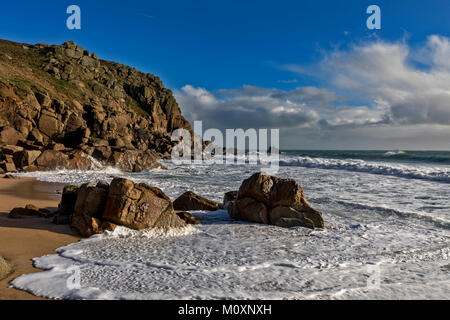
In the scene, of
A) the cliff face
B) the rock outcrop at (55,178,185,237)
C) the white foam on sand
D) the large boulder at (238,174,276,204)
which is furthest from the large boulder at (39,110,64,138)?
the white foam on sand

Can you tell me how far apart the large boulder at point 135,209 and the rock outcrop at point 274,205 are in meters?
1.99

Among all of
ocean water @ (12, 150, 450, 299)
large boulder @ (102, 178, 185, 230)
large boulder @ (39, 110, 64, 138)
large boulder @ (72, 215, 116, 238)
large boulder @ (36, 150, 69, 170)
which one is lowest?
ocean water @ (12, 150, 450, 299)

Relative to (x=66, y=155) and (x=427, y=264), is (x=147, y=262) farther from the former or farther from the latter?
(x=66, y=155)

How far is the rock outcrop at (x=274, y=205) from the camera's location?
273 inches

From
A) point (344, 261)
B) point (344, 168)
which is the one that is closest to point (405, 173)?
point (344, 168)

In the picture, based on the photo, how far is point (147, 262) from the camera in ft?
14.6

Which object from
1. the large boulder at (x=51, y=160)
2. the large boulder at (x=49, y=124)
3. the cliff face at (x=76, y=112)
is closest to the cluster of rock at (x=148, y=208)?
the large boulder at (x=51, y=160)

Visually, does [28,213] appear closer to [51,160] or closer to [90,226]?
[90,226]

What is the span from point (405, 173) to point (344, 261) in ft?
63.6

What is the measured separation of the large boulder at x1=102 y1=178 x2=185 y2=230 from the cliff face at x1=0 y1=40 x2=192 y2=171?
51.3 ft

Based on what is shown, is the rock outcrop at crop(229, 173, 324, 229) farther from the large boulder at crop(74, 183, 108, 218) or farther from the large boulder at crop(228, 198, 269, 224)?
the large boulder at crop(74, 183, 108, 218)

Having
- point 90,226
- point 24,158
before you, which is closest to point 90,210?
point 90,226

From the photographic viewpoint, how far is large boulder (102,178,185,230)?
588cm

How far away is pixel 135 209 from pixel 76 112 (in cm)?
3278
